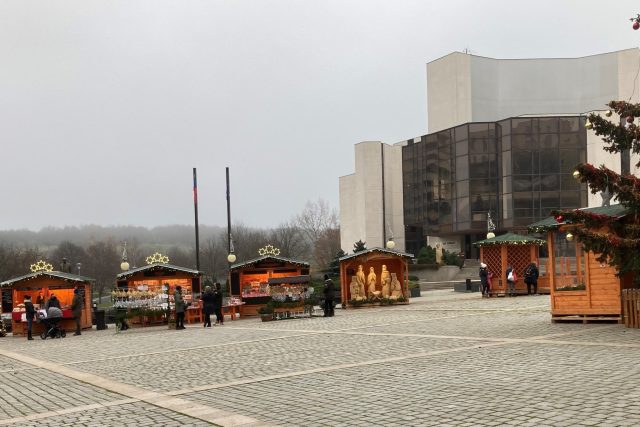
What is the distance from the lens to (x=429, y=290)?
5169 cm

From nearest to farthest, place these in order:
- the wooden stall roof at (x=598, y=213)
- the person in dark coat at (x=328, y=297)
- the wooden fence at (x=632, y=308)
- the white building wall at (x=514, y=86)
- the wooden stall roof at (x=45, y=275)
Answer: the wooden fence at (x=632, y=308)
the wooden stall roof at (x=598, y=213)
the person in dark coat at (x=328, y=297)
the wooden stall roof at (x=45, y=275)
the white building wall at (x=514, y=86)

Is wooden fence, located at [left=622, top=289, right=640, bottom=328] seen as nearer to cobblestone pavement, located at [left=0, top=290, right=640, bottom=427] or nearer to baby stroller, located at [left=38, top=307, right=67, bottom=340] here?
cobblestone pavement, located at [left=0, top=290, right=640, bottom=427]

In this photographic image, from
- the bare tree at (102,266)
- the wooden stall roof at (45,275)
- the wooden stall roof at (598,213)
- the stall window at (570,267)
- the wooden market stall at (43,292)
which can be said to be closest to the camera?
the wooden stall roof at (598,213)

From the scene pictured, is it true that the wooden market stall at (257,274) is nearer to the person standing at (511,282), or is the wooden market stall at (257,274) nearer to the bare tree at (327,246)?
the person standing at (511,282)

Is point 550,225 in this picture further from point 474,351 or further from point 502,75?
point 502,75

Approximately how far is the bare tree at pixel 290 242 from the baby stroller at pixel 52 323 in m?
51.3

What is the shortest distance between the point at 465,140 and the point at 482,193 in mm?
5291

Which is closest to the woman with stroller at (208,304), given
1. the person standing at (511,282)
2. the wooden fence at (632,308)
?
the wooden fence at (632,308)

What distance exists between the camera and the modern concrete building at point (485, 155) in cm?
6356

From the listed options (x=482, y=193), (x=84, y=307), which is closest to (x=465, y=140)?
(x=482, y=193)

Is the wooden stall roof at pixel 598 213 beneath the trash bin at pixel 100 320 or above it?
above

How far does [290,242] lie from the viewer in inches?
3324

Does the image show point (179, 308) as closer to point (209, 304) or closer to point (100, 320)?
point (209, 304)

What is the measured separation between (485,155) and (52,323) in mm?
48613
